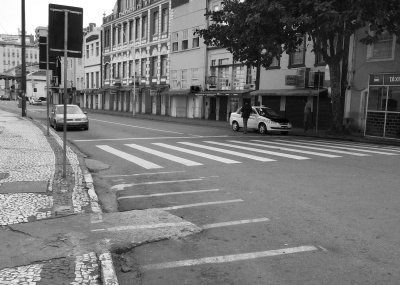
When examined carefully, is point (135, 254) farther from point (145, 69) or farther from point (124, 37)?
point (124, 37)

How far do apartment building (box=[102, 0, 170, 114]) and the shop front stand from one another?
26.4m

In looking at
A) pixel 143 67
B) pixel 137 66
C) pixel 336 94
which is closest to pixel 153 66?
pixel 143 67

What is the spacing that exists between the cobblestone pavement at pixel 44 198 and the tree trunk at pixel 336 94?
44.5ft

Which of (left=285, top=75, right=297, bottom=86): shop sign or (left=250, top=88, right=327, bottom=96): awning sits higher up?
(left=285, top=75, right=297, bottom=86): shop sign

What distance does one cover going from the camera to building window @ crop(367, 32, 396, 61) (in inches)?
910

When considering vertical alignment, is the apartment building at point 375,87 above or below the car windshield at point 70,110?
above

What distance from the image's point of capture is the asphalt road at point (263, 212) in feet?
14.8

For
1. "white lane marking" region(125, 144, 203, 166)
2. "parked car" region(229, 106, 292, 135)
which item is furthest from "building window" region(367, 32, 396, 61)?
"white lane marking" region(125, 144, 203, 166)

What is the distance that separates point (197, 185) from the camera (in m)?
9.05

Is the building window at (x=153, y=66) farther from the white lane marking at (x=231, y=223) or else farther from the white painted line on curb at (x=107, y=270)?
the white painted line on curb at (x=107, y=270)

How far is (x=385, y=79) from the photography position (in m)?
20.4

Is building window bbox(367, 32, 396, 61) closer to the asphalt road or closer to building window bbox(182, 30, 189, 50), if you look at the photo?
Result: the asphalt road

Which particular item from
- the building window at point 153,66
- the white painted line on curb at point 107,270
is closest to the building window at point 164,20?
the building window at point 153,66

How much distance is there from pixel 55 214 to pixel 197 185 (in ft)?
10.6
